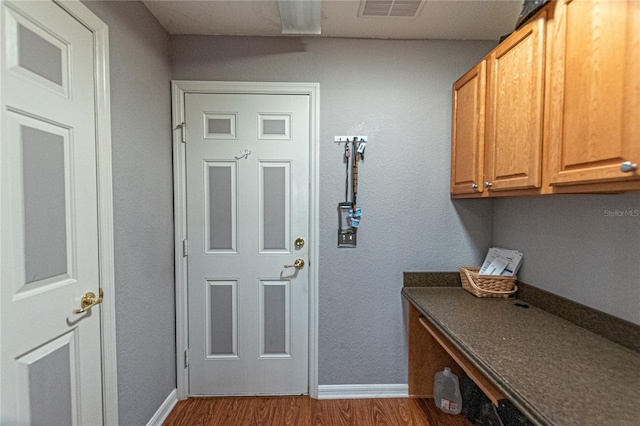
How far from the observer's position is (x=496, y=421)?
165 cm

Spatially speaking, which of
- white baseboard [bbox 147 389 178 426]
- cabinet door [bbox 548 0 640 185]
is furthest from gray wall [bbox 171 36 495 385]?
white baseboard [bbox 147 389 178 426]

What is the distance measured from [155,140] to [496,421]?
2624 millimetres

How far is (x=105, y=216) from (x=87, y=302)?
385mm

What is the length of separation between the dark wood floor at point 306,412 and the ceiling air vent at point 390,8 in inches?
98.8

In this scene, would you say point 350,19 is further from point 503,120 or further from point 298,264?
point 298,264

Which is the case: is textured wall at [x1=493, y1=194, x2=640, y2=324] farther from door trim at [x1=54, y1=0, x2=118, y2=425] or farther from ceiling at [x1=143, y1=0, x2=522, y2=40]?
door trim at [x1=54, y1=0, x2=118, y2=425]

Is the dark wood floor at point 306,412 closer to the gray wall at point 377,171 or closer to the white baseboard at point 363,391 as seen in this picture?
the white baseboard at point 363,391

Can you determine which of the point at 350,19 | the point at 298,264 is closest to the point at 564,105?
the point at 350,19

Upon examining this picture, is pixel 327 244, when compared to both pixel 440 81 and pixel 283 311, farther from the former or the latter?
pixel 440 81

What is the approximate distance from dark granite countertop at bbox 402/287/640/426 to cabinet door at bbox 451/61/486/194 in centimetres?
72

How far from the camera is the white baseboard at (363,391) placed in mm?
2004

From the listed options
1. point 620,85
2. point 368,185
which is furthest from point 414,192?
point 620,85

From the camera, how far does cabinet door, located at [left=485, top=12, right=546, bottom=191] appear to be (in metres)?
1.21

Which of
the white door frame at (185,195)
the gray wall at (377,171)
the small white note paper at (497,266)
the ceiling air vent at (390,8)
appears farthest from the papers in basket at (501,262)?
the ceiling air vent at (390,8)
